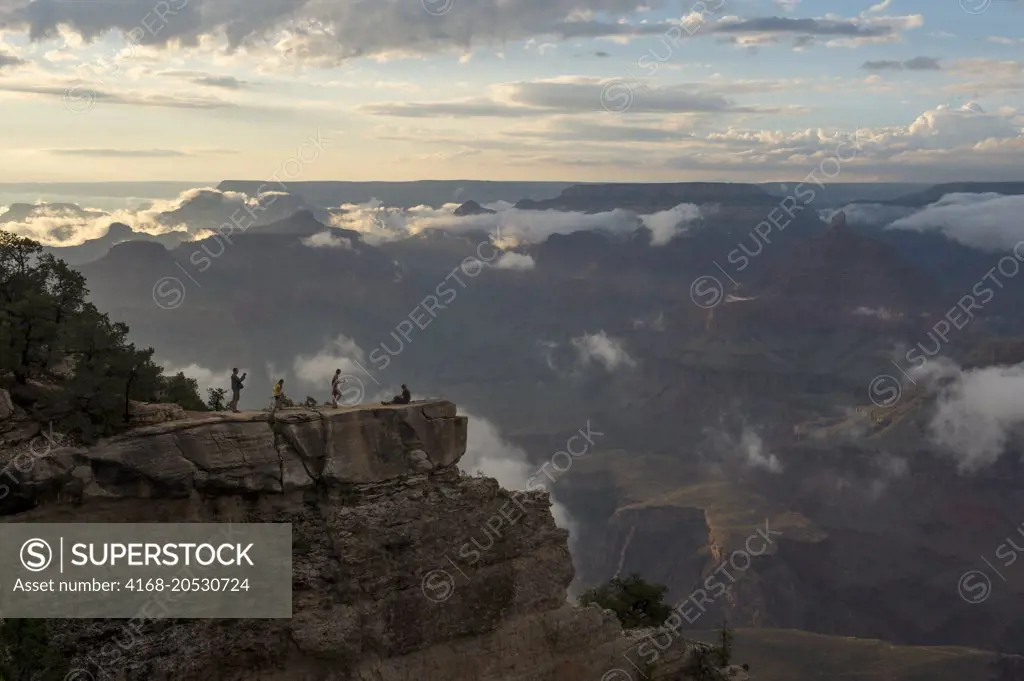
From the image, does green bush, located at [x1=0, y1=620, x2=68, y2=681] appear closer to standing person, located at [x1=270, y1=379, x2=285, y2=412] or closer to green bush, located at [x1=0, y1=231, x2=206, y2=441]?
green bush, located at [x1=0, y1=231, x2=206, y2=441]

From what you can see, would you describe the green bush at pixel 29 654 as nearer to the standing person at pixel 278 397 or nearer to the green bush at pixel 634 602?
the standing person at pixel 278 397

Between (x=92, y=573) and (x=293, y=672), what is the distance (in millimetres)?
8703

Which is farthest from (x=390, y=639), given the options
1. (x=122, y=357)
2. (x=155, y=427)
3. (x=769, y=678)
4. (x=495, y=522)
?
(x=769, y=678)

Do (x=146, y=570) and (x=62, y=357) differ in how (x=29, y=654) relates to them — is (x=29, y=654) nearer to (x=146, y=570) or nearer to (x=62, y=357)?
(x=146, y=570)

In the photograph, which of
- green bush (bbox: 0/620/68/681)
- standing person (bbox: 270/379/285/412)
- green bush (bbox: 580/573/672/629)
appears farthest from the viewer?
green bush (bbox: 580/573/672/629)

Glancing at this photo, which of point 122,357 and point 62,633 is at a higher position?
point 122,357

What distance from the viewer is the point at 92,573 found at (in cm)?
3559

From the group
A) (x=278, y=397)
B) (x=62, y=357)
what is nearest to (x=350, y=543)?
(x=278, y=397)

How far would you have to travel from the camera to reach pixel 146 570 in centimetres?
3628

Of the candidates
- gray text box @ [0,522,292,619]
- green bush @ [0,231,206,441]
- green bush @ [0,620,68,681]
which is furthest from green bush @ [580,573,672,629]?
Result: green bush @ [0,620,68,681]

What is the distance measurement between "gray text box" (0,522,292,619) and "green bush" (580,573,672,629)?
30.0 m

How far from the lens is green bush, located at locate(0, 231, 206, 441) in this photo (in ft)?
119

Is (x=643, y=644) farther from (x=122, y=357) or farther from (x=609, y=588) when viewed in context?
(x=122, y=357)

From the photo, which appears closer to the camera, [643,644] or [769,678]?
[643,644]
